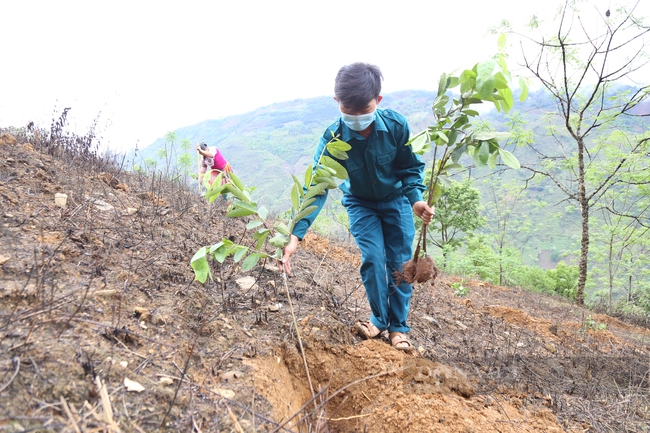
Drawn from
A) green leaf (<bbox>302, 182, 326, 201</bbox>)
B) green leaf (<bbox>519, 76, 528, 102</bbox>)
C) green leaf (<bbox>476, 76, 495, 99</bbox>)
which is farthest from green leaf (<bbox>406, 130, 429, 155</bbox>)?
green leaf (<bbox>302, 182, 326, 201</bbox>)

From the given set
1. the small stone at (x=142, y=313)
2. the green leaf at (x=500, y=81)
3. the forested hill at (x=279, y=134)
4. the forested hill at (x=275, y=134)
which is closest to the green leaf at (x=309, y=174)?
the green leaf at (x=500, y=81)

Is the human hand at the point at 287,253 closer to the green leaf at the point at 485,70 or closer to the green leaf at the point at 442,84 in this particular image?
the green leaf at the point at 442,84

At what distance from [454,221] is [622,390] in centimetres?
1236

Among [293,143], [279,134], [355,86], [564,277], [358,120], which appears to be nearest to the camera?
[355,86]

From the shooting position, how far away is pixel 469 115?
1.62 meters

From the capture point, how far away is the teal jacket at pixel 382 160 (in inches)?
83.3

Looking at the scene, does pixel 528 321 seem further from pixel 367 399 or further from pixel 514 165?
pixel 514 165

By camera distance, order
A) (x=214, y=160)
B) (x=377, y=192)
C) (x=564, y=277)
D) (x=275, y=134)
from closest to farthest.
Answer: (x=377, y=192) < (x=214, y=160) < (x=564, y=277) < (x=275, y=134)

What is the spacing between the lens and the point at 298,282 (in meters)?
2.93

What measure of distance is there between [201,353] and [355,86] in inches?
60.9

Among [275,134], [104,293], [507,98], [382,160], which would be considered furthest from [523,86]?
[275,134]

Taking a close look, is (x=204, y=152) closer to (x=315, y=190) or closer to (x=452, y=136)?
(x=315, y=190)

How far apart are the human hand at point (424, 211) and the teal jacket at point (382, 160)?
0.13m

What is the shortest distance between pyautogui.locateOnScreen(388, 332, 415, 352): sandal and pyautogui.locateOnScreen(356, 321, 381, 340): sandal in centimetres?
10
